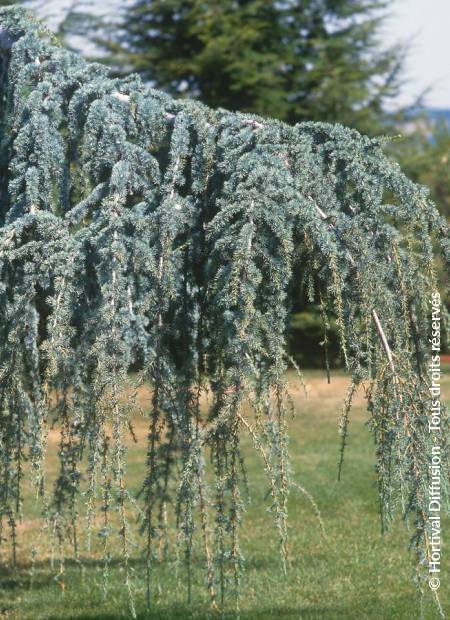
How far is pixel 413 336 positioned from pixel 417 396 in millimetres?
337

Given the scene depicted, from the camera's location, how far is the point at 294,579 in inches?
222

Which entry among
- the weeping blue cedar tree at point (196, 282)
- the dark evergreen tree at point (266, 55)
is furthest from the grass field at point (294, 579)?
the dark evergreen tree at point (266, 55)

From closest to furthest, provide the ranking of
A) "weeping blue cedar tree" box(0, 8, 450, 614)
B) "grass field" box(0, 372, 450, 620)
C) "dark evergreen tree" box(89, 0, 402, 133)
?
"weeping blue cedar tree" box(0, 8, 450, 614)
"grass field" box(0, 372, 450, 620)
"dark evergreen tree" box(89, 0, 402, 133)

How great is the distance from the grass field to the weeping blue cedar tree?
106cm

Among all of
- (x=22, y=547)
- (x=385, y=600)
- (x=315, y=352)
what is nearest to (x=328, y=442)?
(x=22, y=547)

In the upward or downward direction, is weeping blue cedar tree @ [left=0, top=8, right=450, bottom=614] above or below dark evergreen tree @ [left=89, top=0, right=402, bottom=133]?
below

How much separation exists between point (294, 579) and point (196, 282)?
113 inches

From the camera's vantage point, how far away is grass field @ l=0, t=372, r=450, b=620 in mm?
5070

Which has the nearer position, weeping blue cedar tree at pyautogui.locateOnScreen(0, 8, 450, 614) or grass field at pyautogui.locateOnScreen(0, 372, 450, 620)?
weeping blue cedar tree at pyautogui.locateOnScreen(0, 8, 450, 614)

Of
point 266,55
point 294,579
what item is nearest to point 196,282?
point 294,579

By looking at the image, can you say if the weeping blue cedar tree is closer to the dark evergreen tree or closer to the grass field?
the grass field

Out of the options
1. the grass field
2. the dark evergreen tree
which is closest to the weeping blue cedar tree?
the grass field

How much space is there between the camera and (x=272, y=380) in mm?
2840

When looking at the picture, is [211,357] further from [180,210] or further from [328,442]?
[328,442]
